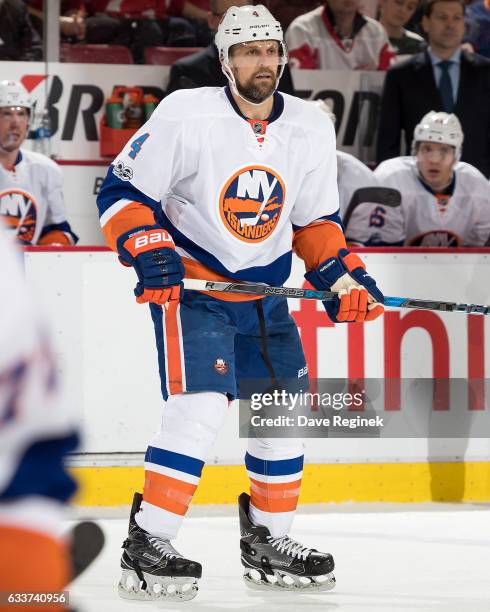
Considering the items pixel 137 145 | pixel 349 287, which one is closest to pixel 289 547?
pixel 349 287

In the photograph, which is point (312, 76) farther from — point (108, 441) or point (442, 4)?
point (108, 441)

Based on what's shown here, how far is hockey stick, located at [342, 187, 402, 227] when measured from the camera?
4617 mm

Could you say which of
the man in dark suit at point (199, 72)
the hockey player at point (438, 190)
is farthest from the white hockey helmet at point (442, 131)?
the man in dark suit at point (199, 72)

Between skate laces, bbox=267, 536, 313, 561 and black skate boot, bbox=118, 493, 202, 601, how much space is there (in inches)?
9.3

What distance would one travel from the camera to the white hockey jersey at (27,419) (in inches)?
36.5

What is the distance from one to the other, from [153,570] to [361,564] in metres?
0.65

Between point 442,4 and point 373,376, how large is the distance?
1.85m

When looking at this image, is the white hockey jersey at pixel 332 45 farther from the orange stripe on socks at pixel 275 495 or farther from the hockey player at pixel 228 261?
the orange stripe on socks at pixel 275 495

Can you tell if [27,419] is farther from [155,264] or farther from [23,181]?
[23,181]

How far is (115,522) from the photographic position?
12.4 feet

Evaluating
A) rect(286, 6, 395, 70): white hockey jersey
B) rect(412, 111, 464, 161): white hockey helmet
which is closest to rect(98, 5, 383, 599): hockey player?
rect(412, 111, 464, 161): white hockey helmet

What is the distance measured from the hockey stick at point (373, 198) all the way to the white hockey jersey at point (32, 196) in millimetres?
1015

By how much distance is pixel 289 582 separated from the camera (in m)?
3.04

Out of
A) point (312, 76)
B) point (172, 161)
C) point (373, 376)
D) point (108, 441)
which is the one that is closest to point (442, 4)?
point (312, 76)
